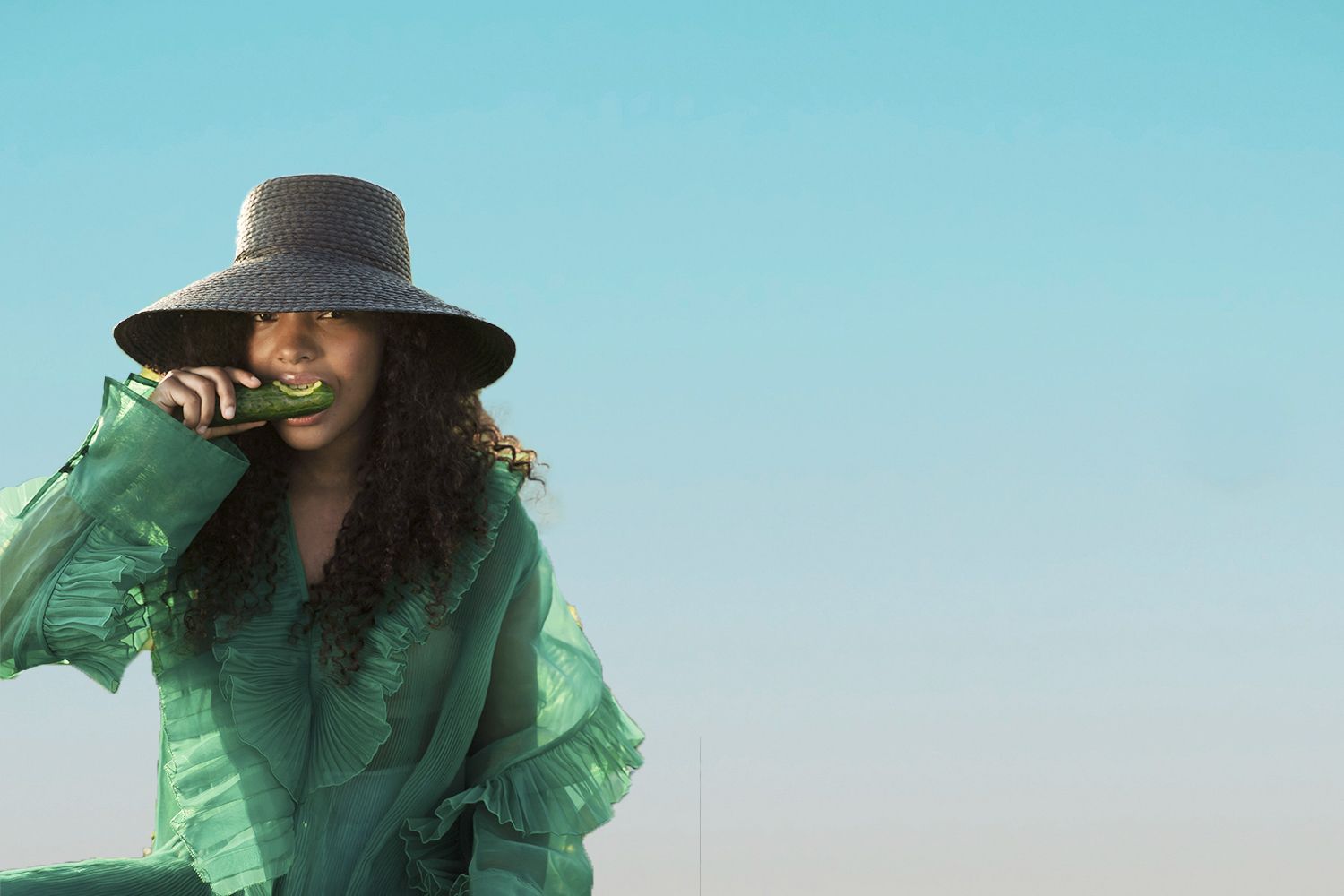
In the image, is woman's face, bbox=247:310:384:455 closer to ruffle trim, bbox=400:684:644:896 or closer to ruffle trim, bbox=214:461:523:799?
ruffle trim, bbox=214:461:523:799

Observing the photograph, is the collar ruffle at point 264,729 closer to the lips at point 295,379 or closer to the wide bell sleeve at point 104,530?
the wide bell sleeve at point 104,530

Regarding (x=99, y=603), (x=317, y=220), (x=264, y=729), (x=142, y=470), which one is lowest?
(x=264, y=729)

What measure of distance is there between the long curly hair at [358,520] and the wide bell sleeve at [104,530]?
0.16 metres

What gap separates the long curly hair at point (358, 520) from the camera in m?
3.54

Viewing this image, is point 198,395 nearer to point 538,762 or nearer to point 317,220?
point 317,220

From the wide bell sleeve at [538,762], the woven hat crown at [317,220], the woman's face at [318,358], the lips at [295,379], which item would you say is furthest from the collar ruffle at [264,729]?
the woven hat crown at [317,220]

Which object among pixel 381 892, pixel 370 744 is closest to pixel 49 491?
pixel 370 744

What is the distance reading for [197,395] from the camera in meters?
3.40

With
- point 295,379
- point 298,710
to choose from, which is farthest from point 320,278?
point 298,710

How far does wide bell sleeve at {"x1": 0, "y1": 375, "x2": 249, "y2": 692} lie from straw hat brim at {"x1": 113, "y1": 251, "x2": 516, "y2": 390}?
1.00ft

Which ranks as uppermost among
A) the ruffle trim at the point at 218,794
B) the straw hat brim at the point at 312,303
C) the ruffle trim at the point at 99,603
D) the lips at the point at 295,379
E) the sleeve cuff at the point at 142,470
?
the straw hat brim at the point at 312,303

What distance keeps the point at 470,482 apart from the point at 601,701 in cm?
61

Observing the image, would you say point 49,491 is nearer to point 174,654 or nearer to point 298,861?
point 174,654

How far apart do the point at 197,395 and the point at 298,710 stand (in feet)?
2.40
